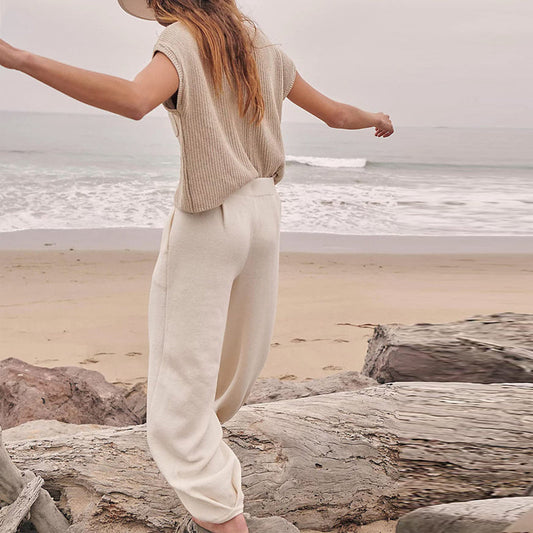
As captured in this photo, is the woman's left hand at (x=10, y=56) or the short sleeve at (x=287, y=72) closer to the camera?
the woman's left hand at (x=10, y=56)

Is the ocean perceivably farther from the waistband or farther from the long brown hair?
the long brown hair

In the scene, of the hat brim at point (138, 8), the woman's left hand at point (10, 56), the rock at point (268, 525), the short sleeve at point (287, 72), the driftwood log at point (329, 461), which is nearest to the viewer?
the woman's left hand at point (10, 56)

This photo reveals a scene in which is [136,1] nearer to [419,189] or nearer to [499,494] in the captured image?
[499,494]

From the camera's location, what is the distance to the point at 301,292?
788cm

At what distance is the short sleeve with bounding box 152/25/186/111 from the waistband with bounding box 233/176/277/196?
30 cm

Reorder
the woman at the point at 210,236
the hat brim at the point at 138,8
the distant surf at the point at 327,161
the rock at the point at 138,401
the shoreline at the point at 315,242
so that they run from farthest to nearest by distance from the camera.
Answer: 1. the distant surf at the point at 327,161
2. the shoreline at the point at 315,242
3. the rock at the point at 138,401
4. the hat brim at the point at 138,8
5. the woman at the point at 210,236

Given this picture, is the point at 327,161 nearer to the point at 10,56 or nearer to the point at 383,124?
the point at 383,124

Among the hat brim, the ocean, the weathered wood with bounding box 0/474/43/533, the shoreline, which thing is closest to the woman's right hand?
the hat brim

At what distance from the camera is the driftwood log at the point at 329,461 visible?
251 centimetres

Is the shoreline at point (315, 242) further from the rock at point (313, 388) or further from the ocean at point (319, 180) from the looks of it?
the rock at point (313, 388)

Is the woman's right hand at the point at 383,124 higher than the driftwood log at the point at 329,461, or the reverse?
the woman's right hand at the point at 383,124

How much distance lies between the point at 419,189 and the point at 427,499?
48.6 feet

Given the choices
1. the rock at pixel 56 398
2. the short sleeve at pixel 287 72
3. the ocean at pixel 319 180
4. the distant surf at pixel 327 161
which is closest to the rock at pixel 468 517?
the short sleeve at pixel 287 72

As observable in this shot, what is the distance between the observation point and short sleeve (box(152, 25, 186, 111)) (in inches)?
74.9
